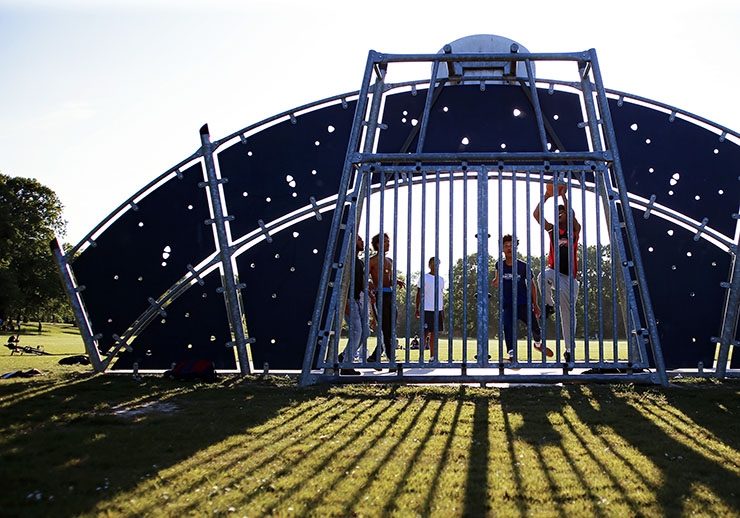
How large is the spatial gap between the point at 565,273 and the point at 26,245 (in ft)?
110

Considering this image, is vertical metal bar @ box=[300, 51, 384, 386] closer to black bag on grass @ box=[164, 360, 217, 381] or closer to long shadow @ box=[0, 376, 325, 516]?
long shadow @ box=[0, 376, 325, 516]

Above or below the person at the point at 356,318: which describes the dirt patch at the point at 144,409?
below

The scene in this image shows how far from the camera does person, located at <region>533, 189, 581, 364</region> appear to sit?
798cm

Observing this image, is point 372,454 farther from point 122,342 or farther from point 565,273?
point 122,342

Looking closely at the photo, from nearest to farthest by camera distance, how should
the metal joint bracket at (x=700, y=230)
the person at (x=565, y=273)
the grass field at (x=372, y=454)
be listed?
the grass field at (x=372, y=454)
the person at (x=565, y=273)
the metal joint bracket at (x=700, y=230)

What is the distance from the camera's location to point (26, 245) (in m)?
36.2

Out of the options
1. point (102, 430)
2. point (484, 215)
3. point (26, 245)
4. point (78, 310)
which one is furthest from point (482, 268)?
point (26, 245)

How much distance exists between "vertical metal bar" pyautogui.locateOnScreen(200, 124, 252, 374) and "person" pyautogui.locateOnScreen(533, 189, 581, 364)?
4.08 m

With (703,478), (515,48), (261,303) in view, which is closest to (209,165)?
(261,303)

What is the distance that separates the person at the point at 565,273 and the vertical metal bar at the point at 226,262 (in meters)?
4.08

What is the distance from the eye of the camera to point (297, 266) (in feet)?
33.2

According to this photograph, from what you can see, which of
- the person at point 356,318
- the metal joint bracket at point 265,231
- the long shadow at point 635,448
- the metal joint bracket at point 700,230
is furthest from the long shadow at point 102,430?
the metal joint bracket at point 700,230

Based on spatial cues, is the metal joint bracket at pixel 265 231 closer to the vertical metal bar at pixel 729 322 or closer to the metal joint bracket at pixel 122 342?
the metal joint bracket at pixel 122 342

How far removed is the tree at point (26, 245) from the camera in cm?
3466
